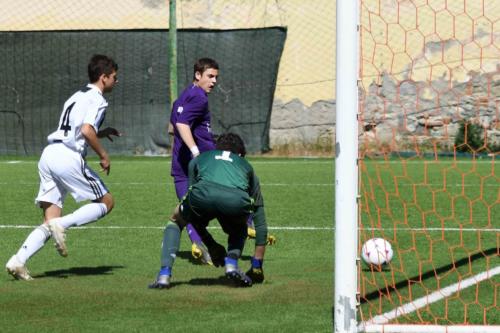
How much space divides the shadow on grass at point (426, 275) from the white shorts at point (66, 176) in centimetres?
199

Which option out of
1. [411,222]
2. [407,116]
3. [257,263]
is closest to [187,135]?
[257,263]

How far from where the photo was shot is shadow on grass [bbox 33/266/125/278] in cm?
746

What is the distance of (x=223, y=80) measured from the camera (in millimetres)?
23500

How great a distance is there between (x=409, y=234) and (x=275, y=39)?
1443 centimetres

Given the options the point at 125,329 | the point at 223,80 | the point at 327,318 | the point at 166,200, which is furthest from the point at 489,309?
the point at 223,80

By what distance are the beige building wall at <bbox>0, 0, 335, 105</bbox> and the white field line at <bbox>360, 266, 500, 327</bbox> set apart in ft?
57.1

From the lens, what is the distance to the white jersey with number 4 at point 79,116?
735cm

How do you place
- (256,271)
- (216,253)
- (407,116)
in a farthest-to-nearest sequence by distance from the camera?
1. (407,116)
2. (216,253)
3. (256,271)

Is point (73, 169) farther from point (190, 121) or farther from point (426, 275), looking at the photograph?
point (426, 275)

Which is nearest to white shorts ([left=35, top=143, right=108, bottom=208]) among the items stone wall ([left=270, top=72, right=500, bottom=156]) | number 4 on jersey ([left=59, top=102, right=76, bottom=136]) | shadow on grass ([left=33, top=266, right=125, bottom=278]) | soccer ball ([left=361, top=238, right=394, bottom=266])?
number 4 on jersey ([left=59, top=102, right=76, bottom=136])

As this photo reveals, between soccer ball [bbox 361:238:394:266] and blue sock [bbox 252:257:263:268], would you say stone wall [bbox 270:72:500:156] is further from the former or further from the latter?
blue sock [bbox 252:257:263:268]

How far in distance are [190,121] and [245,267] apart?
4.18ft

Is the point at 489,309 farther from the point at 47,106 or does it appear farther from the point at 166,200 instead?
the point at 47,106

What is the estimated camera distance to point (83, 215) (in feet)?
24.2
